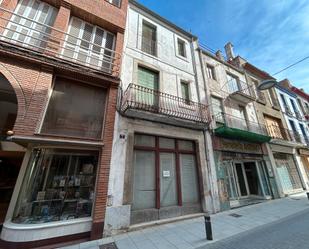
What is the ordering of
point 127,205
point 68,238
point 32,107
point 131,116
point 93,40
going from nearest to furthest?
1. point 68,238
2. point 32,107
3. point 127,205
4. point 131,116
5. point 93,40

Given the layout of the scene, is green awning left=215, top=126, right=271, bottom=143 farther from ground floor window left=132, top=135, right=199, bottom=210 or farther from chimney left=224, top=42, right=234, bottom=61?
chimney left=224, top=42, right=234, bottom=61

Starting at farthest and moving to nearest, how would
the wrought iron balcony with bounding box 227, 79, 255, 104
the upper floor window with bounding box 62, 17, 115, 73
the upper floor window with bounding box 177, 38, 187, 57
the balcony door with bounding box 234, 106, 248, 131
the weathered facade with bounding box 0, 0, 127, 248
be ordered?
the wrought iron balcony with bounding box 227, 79, 255, 104 < the balcony door with bounding box 234, 106, 248, 131 < the upper floor window with bounding box 177, 38, 187, 57 < the upper floor window with bounding box 62, 17, 115, 73 < the weathered facade with bounding box 0, 0, 127, 248

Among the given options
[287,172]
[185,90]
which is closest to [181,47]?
[185,90]

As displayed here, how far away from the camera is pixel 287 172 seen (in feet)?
39.1

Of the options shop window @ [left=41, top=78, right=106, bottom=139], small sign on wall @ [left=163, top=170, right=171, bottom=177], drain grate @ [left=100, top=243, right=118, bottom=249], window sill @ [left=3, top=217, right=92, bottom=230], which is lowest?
drain grate @ [left=100, top=243, right=118, bottom=249]

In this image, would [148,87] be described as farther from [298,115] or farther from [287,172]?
[298,115]

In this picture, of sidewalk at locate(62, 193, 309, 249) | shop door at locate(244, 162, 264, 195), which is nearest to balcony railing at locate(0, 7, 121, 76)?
sidewalk at locate(62, 193, 309, 249)

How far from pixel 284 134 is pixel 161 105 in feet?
41.1

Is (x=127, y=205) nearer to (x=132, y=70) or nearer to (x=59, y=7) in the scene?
(x=132, y=70)

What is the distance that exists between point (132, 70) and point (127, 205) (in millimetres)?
5921

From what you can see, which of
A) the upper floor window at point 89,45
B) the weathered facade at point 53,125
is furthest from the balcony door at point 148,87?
the upper floor window at point 89,45

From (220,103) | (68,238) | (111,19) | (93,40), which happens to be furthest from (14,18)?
(220,103)

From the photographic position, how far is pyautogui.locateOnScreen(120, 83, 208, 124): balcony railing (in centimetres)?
641

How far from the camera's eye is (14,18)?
5703mm
